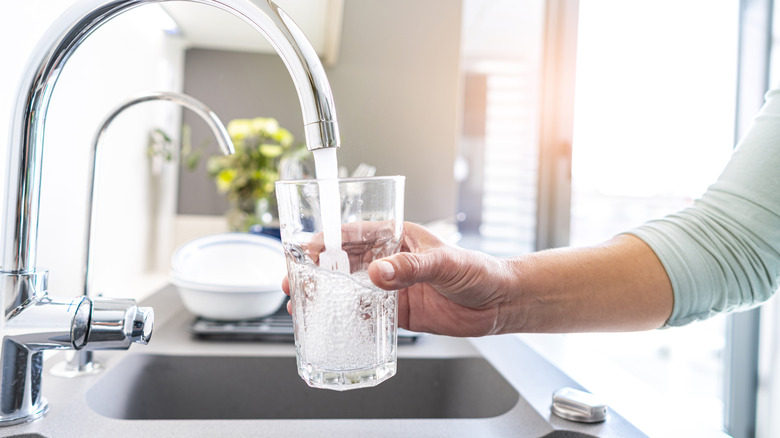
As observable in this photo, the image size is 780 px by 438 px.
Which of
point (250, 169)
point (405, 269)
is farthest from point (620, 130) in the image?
point (405, 269)

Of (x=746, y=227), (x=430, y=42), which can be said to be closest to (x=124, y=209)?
(x=430, y=42)

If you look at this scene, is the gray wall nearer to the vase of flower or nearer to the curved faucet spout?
the vase of flower

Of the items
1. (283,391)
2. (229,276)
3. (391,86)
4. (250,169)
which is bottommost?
(283,391)

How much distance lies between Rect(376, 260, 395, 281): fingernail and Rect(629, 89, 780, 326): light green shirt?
1.31ft

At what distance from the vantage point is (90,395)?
25.5 inches

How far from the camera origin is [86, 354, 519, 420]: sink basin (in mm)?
827

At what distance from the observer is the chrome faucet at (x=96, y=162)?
658 millimetres

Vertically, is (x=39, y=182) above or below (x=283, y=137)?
below

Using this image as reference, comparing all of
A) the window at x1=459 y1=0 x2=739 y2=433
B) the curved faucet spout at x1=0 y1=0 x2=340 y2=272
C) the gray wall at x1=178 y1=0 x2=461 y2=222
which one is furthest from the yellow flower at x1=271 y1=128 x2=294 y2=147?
the curved faucet spout at x1=0 y1=0 x2=340 y2=272

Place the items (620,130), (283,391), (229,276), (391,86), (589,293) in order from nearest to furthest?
1. (589,293)
2. (283,391)
3. (229,276)
4. (391,86)
5. (620,130)

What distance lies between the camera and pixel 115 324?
50 cm

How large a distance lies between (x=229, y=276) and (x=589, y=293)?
0.68m

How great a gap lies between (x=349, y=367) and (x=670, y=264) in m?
0.43

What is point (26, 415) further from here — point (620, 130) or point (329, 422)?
point (620, 130)
